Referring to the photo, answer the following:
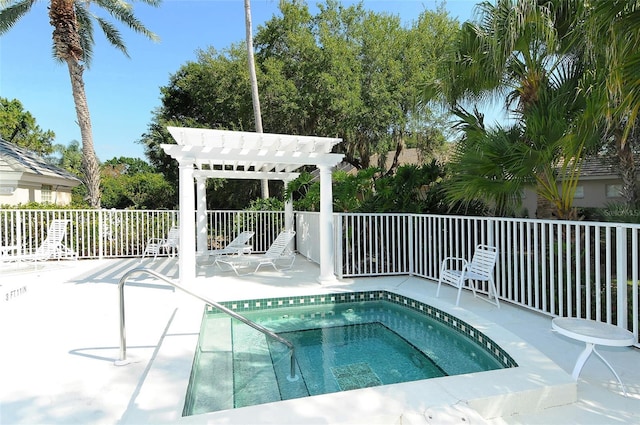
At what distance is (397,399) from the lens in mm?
2697

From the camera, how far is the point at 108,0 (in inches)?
536

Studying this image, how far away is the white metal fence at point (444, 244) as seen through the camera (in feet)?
13.8

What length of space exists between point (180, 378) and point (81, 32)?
16589 mm

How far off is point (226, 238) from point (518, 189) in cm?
980

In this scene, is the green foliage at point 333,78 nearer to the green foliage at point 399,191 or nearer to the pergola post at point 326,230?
the green foliage at point 399,191

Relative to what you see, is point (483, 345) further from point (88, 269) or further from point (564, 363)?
point (88, 269)

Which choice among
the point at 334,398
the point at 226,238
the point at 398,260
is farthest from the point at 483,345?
the point at 226,238

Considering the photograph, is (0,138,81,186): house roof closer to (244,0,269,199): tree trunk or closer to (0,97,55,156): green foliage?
(244,0,269,199): tree trunk

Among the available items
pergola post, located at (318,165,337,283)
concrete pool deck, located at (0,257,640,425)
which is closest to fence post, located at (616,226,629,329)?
concrete pool deck, located at (0,257,640,425)

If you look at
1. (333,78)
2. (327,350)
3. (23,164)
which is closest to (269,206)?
(333,78)

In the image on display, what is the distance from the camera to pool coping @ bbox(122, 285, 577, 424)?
251 cm

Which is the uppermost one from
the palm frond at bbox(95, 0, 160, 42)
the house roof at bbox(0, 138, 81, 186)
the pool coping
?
the palm frond at bbox(95, 0, 160, 42)

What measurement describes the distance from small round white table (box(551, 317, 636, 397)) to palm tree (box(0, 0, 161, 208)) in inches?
535

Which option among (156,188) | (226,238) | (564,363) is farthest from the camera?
(156,188)
